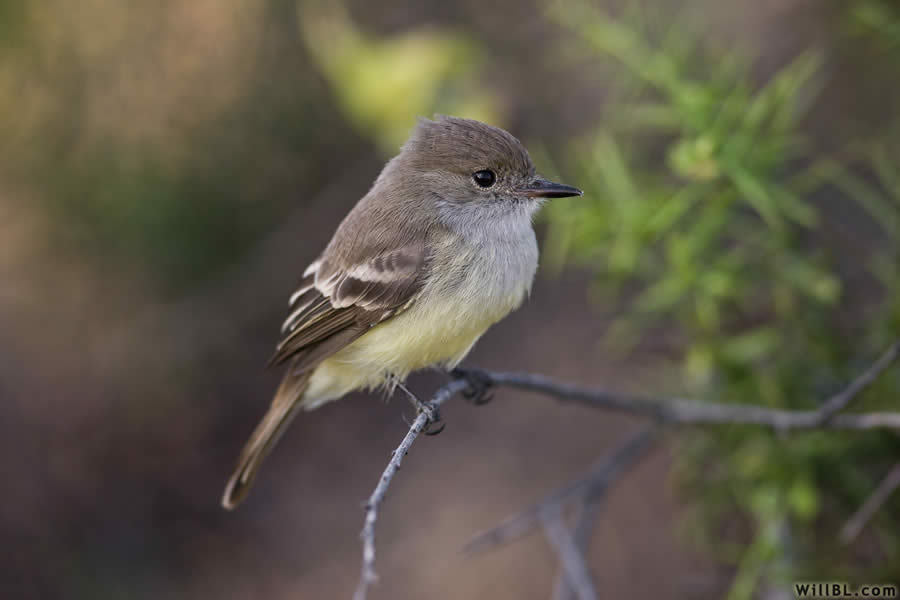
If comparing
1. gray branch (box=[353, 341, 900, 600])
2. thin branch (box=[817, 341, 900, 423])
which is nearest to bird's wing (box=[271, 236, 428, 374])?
gray branch (box=[353, 341, 900, 600])

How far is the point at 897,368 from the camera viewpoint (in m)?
3.35

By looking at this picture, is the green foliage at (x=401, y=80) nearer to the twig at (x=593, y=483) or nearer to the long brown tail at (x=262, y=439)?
the long brown tail at (x=262, y=439)

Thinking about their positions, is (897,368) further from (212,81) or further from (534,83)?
(212,81)

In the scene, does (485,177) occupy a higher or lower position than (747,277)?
higher

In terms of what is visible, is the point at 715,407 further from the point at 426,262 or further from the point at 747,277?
the point at 426,262

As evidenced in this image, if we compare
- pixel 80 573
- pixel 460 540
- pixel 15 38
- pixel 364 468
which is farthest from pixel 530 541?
pixel 15 38

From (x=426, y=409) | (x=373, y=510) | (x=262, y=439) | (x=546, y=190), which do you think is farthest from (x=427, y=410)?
(x=262, y=439)

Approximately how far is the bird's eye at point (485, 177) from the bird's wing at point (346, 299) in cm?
31

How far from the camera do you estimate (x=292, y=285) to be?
18.6 ft

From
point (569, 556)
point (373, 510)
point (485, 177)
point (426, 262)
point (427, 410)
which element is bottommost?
point (373, 510)

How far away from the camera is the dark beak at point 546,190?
9.33 ft

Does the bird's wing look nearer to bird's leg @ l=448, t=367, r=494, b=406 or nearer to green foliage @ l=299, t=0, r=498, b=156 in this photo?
bird's leg @ l=448, t=367, r=494, b=406

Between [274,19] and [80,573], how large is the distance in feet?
11.7

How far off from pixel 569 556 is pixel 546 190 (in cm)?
129
